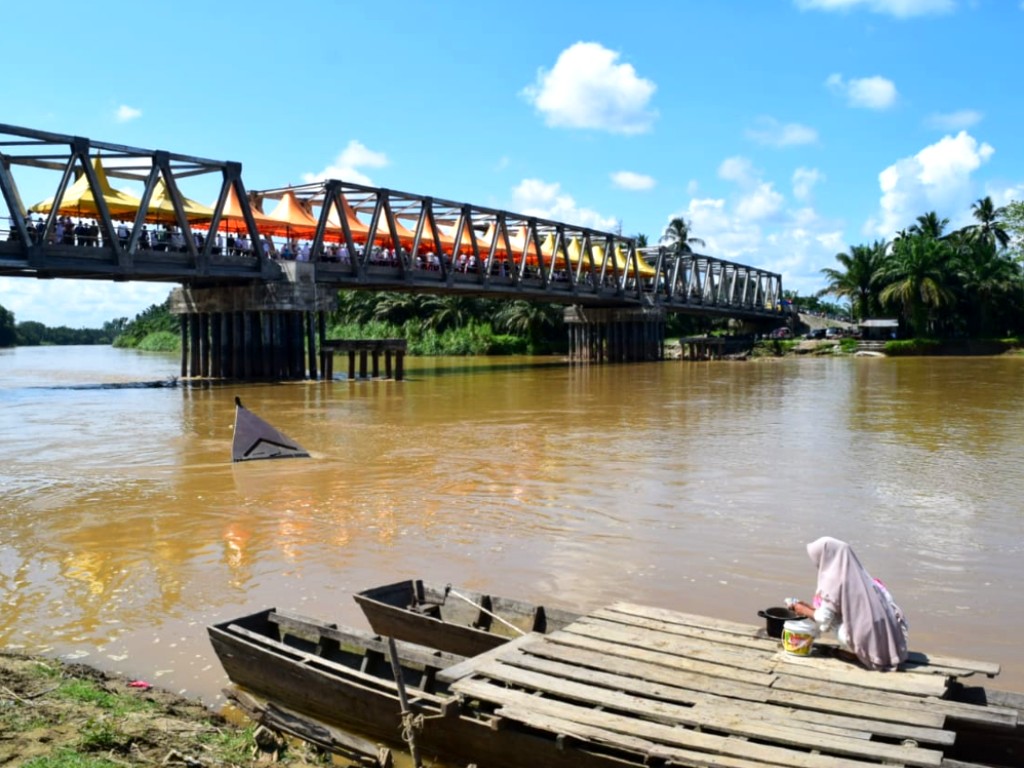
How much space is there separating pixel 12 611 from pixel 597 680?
6098 millimetres

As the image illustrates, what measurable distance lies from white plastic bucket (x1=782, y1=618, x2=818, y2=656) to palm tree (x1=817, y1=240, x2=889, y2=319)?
3028 inches

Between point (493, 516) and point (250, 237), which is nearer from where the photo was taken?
point (493, 516)

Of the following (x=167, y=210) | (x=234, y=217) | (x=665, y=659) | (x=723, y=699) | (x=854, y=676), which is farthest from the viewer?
(x=234, y=217)

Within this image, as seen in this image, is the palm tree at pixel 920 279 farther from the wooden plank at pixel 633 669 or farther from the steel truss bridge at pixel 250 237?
the wooden plank at pixel 633 669

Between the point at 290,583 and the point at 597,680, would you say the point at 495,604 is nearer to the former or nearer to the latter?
the point at 597,680

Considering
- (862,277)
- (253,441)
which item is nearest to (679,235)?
(862,277)

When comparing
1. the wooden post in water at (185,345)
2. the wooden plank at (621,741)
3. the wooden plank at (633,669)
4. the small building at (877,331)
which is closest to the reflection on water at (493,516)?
the wooden plank at (633,669)

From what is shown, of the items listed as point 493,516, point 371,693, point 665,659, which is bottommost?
point 493,516

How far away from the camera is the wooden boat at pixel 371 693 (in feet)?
16.2

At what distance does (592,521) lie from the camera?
39.5 ft

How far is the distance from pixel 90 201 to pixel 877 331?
62350 mm

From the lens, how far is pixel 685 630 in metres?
6.03

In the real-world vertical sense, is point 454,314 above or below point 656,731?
above

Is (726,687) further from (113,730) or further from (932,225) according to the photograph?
(932,225)
